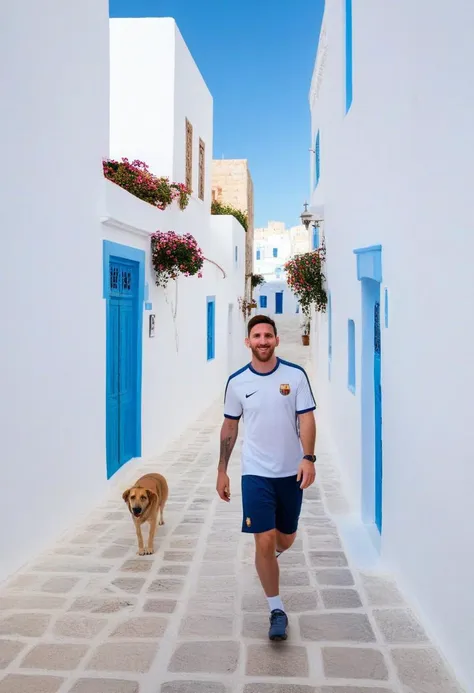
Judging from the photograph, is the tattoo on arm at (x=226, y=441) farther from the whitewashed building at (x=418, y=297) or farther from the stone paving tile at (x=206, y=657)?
the whitewashed building at (x=418, y=297)

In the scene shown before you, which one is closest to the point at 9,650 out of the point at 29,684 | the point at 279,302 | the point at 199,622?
the point at 29,684

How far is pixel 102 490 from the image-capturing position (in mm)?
6750

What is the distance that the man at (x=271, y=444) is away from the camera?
12.0ft

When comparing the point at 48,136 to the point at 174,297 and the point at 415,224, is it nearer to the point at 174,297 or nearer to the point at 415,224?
the point at 415,224

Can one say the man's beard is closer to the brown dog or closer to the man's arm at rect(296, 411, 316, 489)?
the man's arm at rect(296, 411, 316, 489)

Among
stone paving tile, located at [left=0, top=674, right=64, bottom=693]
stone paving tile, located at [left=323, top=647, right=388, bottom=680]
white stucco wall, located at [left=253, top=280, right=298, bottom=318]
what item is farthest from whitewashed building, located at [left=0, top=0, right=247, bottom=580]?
white stucco wall, located at [left=253, top=280, right=298, bottom=318]

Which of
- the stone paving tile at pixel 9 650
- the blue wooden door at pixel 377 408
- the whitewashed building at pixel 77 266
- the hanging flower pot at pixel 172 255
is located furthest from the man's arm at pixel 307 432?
the hanging flower pot at pixel 172 255

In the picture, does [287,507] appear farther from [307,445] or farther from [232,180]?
[232,180]

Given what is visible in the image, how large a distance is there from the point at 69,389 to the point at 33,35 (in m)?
2.87

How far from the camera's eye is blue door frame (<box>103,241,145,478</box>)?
7.22 m

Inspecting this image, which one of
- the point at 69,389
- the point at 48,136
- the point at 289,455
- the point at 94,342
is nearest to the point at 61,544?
the point at 69,389

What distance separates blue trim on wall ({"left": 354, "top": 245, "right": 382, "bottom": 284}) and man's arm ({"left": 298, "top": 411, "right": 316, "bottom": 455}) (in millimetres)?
1700

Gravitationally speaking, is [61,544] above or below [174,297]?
below

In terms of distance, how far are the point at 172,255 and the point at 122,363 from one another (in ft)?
5.95
